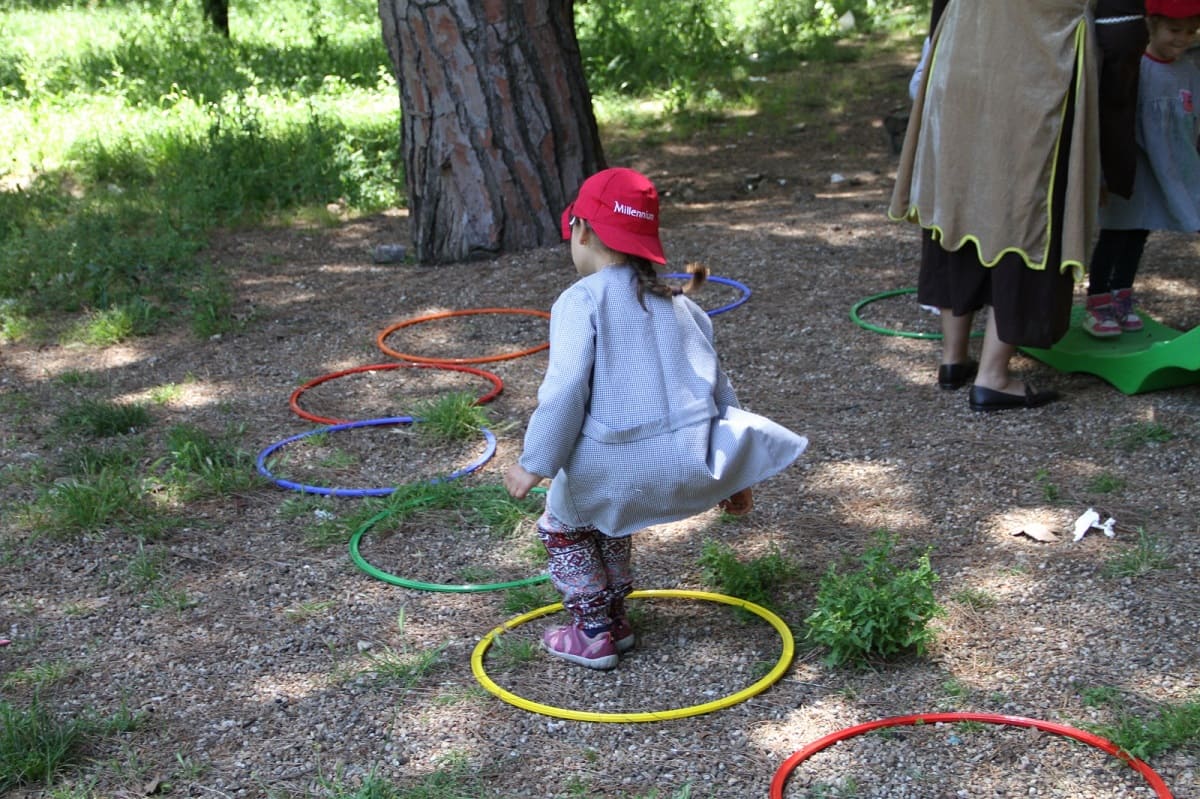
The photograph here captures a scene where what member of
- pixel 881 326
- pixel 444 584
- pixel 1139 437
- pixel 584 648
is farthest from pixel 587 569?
pixel 881 326

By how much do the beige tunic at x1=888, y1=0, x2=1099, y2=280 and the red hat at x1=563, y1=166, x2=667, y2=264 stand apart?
188 centimetres

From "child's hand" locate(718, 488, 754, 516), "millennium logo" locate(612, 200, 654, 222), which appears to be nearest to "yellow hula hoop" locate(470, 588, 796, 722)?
"child's hand" locate(718, 488, 754, 516)

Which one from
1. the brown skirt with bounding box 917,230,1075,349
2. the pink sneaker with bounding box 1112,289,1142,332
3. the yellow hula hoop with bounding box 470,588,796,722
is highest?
the brown skirt with bounding box 917,230,1075,349

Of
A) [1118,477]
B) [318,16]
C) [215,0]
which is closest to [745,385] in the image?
[1118,477]

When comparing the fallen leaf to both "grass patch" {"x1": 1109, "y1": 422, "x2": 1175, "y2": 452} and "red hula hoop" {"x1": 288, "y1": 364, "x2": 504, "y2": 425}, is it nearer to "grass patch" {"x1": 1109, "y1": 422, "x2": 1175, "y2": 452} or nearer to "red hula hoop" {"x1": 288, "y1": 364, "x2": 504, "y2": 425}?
"grass patch" {"x1": 1109, "y1": 422, "x2": 1175, "y2": 452}

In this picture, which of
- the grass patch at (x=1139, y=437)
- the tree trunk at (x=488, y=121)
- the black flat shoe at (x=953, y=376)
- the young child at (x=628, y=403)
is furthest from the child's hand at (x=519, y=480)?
the tree trunk at (x=488, y=121)

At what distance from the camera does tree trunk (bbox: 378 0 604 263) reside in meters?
6.75

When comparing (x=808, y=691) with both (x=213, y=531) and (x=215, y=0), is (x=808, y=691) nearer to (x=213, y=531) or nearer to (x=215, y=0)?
(x=213, y=531)

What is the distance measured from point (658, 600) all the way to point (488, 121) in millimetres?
3855

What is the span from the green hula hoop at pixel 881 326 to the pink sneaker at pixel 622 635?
2623 millimetres

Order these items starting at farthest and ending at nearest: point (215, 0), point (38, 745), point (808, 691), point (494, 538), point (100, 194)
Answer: point (215, 0), point (100, 194), point (494, 538), point (808, 691), point (38, 745)

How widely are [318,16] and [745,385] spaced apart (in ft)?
36.5

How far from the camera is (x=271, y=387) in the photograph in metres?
5.48

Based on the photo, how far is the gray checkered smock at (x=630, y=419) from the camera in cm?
297
